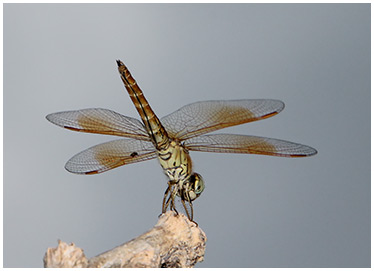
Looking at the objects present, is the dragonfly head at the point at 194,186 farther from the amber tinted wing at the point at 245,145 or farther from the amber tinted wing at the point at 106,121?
the amber tinted wing at the point at 106,121

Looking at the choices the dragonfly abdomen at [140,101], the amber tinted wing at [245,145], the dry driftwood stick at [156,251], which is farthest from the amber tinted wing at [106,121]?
the dry driftwood stick at [156,251]

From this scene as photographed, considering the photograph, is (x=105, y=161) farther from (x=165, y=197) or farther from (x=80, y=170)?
(x=165, y=197)

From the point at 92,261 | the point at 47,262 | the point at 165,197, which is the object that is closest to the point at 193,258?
the point at 165,197

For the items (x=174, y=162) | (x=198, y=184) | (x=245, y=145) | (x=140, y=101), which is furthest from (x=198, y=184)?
(x=140, y=101)

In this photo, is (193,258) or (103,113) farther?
(103,113)

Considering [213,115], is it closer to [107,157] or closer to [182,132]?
[182,132]

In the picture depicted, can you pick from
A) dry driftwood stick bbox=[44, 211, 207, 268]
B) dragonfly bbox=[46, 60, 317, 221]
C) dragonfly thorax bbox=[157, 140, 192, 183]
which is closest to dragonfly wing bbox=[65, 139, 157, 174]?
dragonfly bbox=[46, 60, 317, 221]

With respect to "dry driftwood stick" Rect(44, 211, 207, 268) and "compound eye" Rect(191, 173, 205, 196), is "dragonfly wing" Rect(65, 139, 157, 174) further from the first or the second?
"dry driftwood stick" Rect(44, 211, 207, 268)
